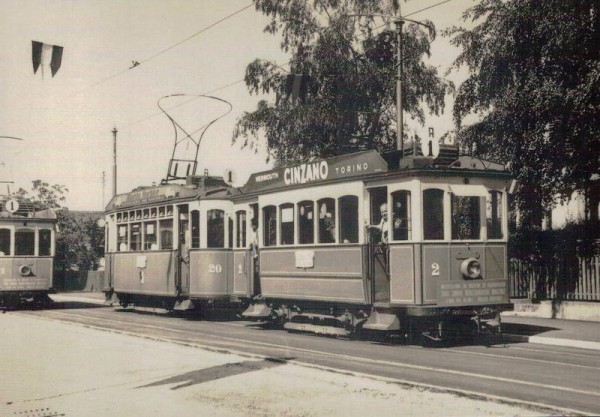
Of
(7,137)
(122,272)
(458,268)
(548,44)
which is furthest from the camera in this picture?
(7,137)

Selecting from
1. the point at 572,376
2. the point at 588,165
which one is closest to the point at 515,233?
the point at 588,165

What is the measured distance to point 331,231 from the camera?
48.4ft

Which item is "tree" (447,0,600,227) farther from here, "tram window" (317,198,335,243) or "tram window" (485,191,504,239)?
"tram window" (317,198,335,243)

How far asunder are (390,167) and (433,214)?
3.74ft

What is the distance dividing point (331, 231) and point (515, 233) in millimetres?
7845

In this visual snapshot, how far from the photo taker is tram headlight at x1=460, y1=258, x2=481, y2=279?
13156mm

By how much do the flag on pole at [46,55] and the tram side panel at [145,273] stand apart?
7.45 meters

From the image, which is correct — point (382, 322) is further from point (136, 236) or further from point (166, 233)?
point (136, 236)

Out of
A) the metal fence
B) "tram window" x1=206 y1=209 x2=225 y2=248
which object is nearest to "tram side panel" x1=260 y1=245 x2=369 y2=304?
"tram window" x1=206 y1=209 x2=225 y2=248

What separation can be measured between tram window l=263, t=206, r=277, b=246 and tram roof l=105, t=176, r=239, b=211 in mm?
2274

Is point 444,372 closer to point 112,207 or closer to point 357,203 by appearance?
point 357,203

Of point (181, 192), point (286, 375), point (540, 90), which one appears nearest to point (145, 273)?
point (181, 192)

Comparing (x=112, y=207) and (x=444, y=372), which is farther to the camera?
(x=112, y=207)

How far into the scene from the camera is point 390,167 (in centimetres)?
1365
